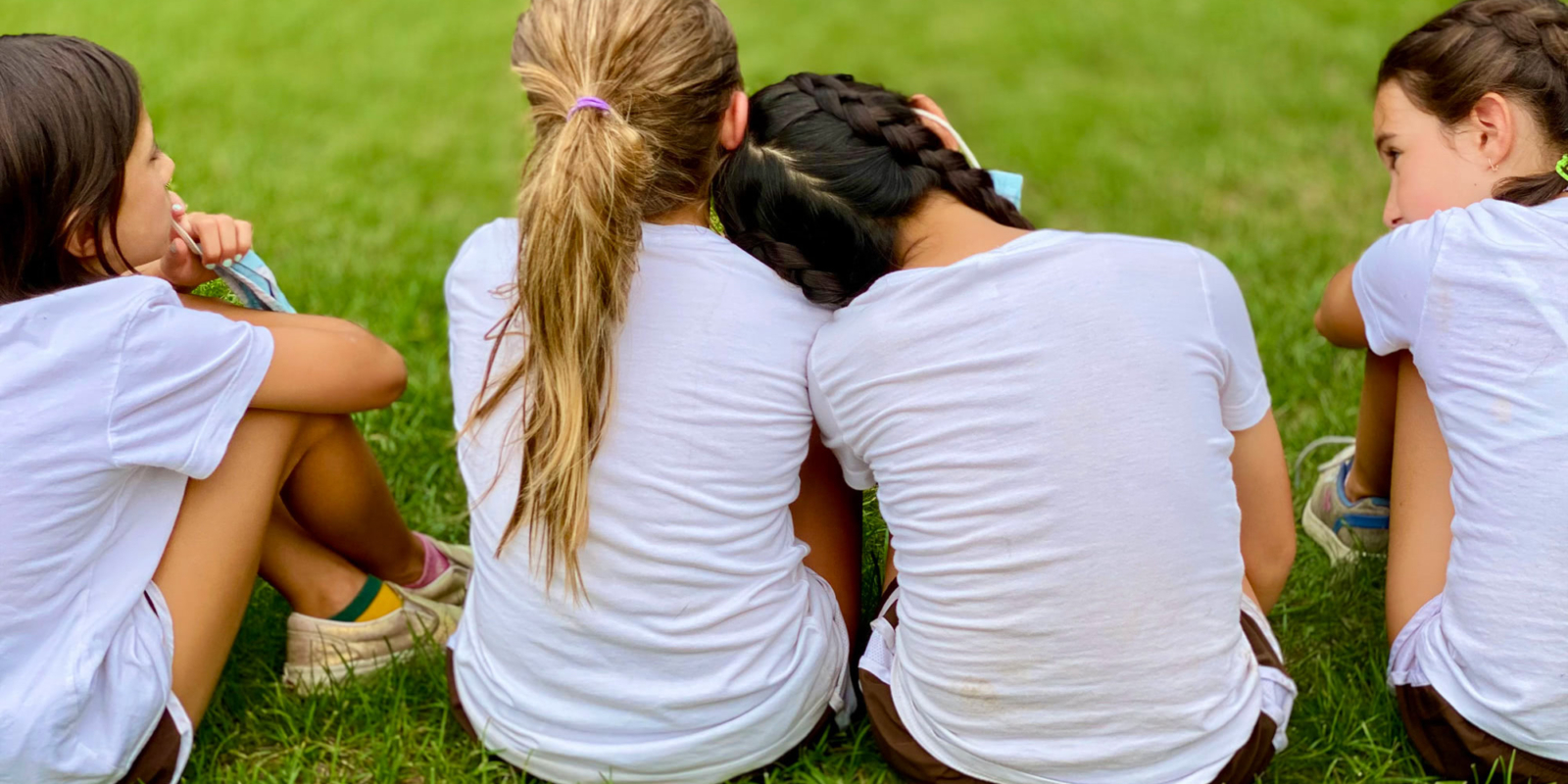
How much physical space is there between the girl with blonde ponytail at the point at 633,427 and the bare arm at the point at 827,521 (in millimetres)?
115

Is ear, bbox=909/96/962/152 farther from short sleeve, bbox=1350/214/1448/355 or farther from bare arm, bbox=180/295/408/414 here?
bare arm, bbox=180/295/408/414

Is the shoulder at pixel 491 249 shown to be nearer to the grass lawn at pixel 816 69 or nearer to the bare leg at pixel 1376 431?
the grass lawn at pixel 816 69

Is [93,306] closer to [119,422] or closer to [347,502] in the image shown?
[119,422]

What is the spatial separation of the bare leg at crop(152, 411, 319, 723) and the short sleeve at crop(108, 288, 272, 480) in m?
0.09

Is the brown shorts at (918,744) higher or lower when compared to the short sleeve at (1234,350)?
lower

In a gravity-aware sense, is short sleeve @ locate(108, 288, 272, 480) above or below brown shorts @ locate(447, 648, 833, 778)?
above

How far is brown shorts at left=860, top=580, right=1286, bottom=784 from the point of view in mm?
1862

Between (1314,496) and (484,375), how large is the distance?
5.18 feet

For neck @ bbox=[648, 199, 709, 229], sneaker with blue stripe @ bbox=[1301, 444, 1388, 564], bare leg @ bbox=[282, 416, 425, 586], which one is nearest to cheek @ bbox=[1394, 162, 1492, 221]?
sneaker with blue stripe @ bbox=[1301, 444, 1388, 564]

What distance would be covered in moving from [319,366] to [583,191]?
55 centimetres

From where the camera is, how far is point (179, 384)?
1.79 meters

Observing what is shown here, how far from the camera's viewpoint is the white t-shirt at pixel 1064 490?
1.69m

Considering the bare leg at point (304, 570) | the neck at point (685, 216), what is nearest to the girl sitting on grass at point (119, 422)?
the bare leg at point (304, 570)

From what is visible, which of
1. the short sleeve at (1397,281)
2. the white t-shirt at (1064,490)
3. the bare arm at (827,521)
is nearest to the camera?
the white t-shirt at (1064,490)
